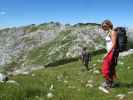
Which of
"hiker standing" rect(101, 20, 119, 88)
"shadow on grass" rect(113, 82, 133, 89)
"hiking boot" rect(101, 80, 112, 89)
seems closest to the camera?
"hiker standing" rect(101, 20, 119, 88)

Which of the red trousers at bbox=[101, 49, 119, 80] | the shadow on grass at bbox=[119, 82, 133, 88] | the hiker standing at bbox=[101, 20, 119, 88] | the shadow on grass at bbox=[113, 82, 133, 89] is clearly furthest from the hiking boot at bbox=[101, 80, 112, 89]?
the shadow on grass at bbox=[119, 82, 133, 88]

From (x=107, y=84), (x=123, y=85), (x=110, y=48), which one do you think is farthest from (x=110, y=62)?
(x=123, y=85)

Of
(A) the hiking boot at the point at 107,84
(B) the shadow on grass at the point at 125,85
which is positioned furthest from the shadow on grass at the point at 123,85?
(A) the hiking boot at the point at 107,84

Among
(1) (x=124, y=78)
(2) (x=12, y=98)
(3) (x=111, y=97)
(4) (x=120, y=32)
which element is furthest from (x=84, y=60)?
(2) (x=12, y=98)

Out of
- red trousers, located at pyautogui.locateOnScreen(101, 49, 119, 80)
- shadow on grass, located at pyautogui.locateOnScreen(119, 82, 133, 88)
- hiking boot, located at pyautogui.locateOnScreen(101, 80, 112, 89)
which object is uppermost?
red trousers, located at pyautogui.locateOnScreen(101, 49, 119, 80)

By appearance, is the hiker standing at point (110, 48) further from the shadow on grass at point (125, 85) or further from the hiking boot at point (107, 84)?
the shadow on grass at point (125, 85)

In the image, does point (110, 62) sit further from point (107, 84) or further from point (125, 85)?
point (125, 85)

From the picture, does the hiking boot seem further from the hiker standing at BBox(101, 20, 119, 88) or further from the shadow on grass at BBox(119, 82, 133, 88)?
the shadow on grass at BBox(119, 82, 133, 88)

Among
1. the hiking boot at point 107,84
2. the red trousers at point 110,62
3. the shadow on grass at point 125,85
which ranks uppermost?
the red trousers at point 110,62

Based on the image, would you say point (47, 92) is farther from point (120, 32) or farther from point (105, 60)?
point (120, 32)

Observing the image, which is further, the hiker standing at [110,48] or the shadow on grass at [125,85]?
the shadow on grass at [125,85]

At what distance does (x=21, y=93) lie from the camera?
15281 millimetres

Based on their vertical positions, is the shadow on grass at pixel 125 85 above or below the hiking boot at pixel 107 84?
below

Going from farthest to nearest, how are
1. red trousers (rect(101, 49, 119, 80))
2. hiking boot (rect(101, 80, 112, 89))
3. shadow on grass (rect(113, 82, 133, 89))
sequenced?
shadow on grass (rect(113, 82, 133, 89))
hiking boot (rect(101, 80, 112, 89))
red trousers (rect(101, 49, 119, 80))
